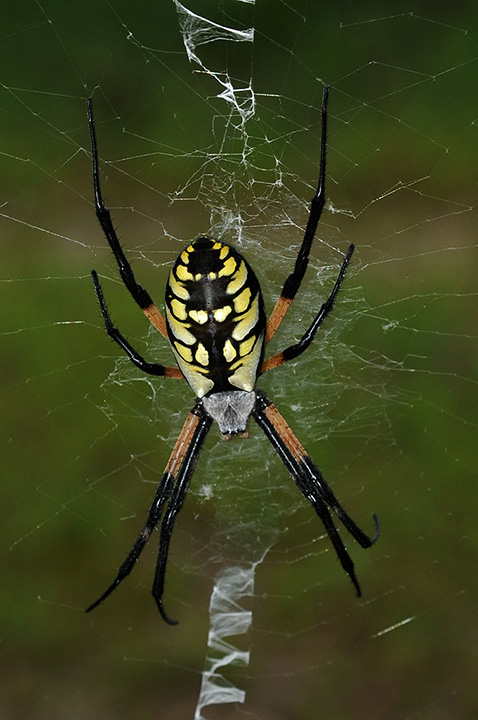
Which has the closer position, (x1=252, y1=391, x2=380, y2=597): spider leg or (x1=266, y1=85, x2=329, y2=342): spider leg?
(x1=266, y1=85, x2=329, y2=342): spider leg

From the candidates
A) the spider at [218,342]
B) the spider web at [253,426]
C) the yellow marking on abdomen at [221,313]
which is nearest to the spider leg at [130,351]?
the spider at [218,342]

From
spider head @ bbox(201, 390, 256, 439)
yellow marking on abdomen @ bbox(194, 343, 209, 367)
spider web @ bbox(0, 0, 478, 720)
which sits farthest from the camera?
spider web @ bbox(0, 0, 478, 720)

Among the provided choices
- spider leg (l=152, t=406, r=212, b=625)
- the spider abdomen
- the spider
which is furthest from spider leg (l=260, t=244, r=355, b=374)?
spider leg (l=152, t=406, r=212, b=625)

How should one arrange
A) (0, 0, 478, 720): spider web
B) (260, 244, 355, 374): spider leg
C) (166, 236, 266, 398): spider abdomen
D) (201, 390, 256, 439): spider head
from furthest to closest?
(0, 0, 478, 720): spider web, (201, 390, 256, 439): spider head, (260, 244, 355, 374): spider leg, (166, 236, 266, 398): spider abdomen

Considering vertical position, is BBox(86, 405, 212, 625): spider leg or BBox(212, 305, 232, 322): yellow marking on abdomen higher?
BBox(212, 305, 232, 322): yellow marking on abdomen

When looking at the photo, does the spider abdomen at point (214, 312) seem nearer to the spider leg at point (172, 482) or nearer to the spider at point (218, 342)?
the spider at point (218, 342)

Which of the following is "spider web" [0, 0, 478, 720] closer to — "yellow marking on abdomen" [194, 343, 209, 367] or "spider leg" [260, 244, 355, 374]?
"spider leg" [260, 244, 355, 374]
